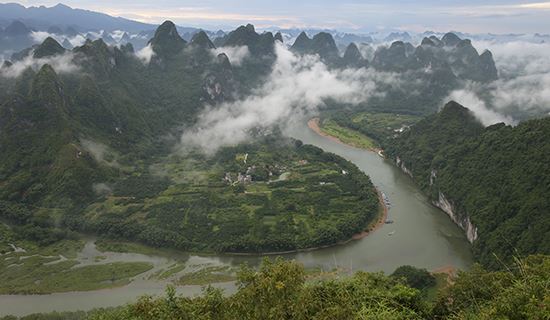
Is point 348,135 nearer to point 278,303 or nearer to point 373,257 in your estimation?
point 373,257

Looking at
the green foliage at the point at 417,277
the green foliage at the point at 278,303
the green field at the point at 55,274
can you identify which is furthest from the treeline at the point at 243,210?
the green foliage at the point at 278,303

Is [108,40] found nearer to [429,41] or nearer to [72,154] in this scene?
[429,41]

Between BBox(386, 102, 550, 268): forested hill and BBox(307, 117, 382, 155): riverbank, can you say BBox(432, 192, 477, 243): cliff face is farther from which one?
BBox(307, 117, 382, 155): riverbank

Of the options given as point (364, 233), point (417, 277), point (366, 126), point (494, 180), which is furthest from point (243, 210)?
point (366, 126)

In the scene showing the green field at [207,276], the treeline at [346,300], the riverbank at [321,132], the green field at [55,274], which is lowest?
the riverbank at [321,132]

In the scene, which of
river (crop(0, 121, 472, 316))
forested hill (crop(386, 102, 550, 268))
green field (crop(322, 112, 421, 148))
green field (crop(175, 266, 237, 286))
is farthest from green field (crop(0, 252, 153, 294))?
green field (crop(322, 112, 421, 148))

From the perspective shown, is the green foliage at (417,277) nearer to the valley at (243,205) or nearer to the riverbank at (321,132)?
the valley at (243,205)
